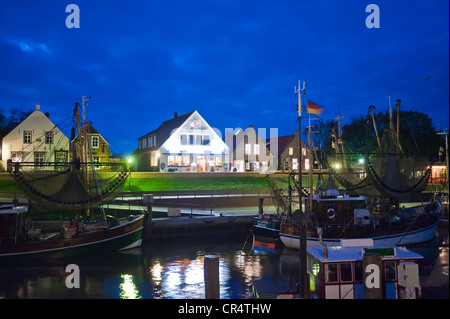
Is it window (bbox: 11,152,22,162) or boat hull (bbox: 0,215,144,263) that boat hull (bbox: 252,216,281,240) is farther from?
window (bbox: 11,152,22,162)

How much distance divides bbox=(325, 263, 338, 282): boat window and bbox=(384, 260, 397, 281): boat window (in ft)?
5.71

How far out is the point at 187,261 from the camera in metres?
24.9

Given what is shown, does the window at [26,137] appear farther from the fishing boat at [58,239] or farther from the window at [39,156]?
the fishing boat at [58,239]

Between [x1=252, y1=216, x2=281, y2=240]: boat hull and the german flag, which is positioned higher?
the german flag

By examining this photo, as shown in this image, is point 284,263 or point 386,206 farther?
point 386,206

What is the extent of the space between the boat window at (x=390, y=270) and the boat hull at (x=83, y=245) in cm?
1881

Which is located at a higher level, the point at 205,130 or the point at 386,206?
the point at 205,130

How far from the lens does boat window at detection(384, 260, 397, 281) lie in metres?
13.5

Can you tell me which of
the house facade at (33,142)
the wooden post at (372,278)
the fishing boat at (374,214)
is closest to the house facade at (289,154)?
the fishing boat at (374,214)

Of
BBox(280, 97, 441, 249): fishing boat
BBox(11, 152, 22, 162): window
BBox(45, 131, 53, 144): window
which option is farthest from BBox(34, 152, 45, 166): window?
BBox(280, 97, 441, 249): fishing boat
